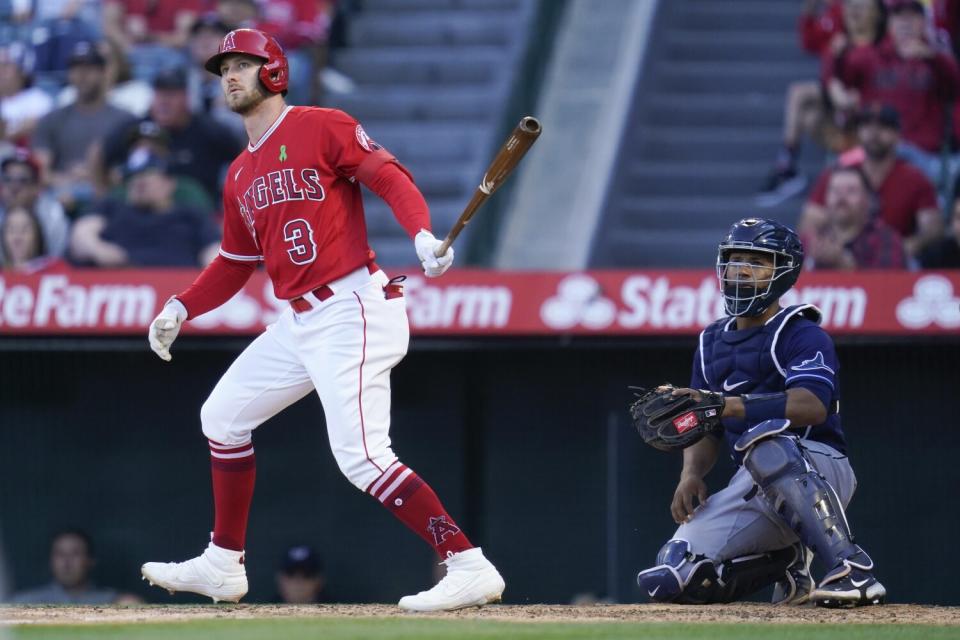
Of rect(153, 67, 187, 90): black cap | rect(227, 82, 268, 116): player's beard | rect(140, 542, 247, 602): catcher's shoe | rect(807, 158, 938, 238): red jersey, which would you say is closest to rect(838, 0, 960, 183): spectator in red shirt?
rect(807, 158, 938, 238): red jersey

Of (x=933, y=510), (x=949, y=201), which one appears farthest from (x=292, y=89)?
(x=933, y=510)

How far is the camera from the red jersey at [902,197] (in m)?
7.70

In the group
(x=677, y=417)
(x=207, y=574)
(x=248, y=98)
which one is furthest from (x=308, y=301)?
(x=677, y=417)

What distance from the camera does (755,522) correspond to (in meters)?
4.88

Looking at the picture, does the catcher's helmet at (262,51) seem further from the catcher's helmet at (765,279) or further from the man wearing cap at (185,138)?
the man wearing cap at (185,138)

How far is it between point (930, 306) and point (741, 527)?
2310 millimetres

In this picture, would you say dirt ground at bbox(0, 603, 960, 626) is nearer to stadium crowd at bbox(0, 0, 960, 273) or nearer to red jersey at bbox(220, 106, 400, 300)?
red jersey at bbox(220, 106, 400, 300)

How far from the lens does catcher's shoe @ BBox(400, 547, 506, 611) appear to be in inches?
171

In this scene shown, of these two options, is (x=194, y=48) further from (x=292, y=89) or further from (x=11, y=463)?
(x=11, y=463)

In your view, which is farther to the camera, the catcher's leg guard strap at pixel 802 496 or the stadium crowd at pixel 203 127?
the stadium crowd at pixel 203 127

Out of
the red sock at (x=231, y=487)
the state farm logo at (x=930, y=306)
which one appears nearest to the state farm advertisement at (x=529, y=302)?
the state farm logo at (x=930, y=306)

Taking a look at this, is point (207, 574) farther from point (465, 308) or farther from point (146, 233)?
point (146, 233)

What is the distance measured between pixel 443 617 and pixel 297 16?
592 centimetres

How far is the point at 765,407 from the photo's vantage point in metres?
4.47
